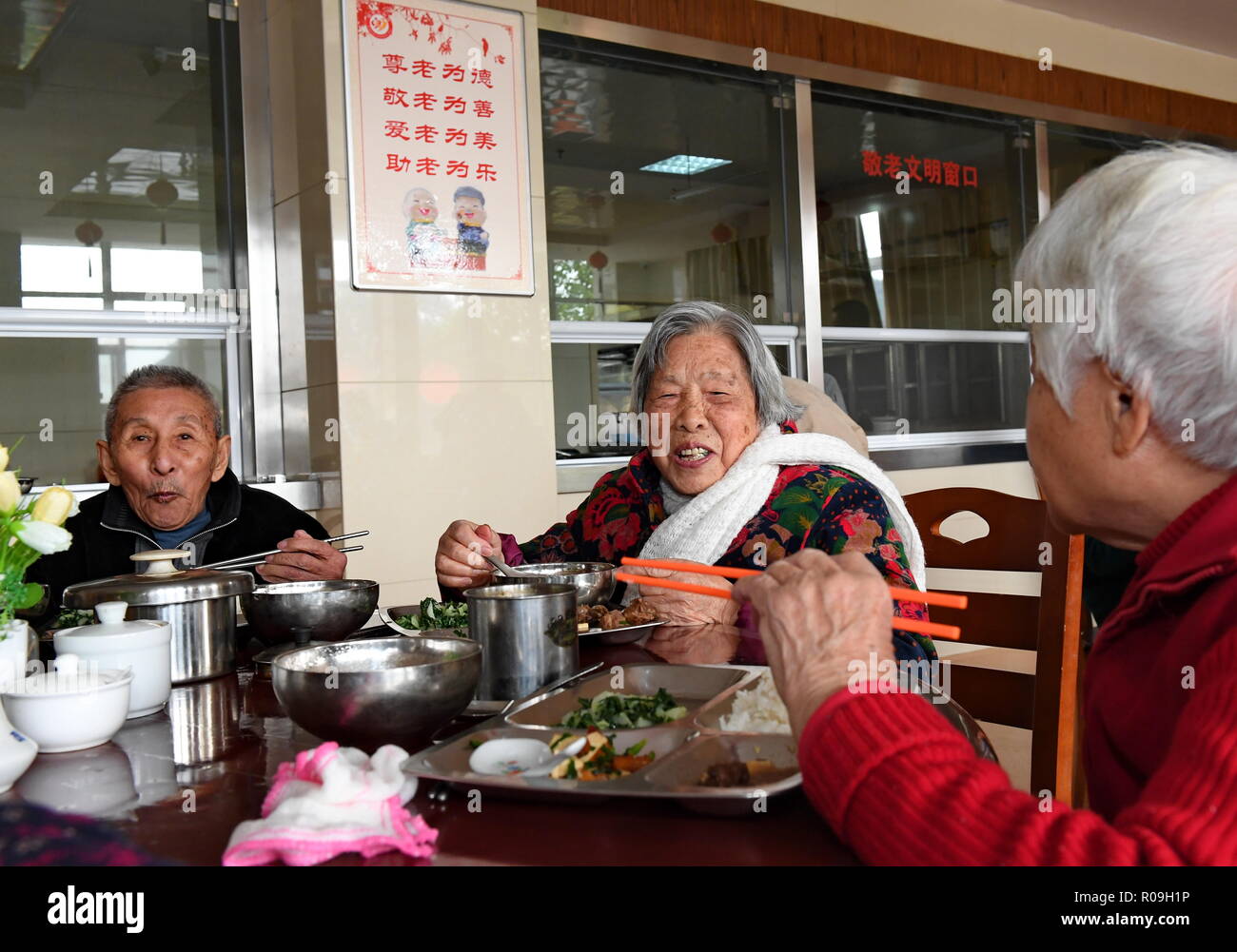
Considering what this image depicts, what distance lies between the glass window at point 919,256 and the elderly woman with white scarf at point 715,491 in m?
2.62

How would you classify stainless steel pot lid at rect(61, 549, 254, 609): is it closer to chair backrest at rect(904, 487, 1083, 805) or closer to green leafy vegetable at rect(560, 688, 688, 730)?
green leafy vegetable at rect(560, 688, 688, 730)

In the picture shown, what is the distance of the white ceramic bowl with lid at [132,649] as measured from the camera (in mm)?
1245

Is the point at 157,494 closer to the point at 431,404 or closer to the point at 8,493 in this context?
the point at 431,404

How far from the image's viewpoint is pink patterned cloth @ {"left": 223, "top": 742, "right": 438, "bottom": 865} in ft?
2.66

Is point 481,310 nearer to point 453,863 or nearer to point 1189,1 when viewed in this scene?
point 453,863

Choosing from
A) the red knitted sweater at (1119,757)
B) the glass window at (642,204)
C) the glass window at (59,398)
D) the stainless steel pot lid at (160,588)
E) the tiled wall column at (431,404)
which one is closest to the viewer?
the red knitted sweater at (1119,757)

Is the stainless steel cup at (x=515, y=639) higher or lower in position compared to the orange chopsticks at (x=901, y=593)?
lower

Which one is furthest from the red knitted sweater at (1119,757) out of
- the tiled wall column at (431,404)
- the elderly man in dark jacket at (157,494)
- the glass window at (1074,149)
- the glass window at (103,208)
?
the glass window at (1074,149)

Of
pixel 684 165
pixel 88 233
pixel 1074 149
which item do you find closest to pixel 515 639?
pixel 88 233

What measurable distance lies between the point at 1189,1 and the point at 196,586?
18.7 feet

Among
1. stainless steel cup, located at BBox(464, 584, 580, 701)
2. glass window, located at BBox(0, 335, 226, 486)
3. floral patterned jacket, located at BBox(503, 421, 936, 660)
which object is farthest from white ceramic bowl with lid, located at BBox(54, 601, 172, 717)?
glass window, located at BBox(0, 335, 226, 486)

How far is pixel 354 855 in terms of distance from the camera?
83 cm

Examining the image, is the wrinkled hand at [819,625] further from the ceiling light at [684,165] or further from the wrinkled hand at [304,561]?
the ceiling light at [684,165]

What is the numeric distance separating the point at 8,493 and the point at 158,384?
57.4 inches
